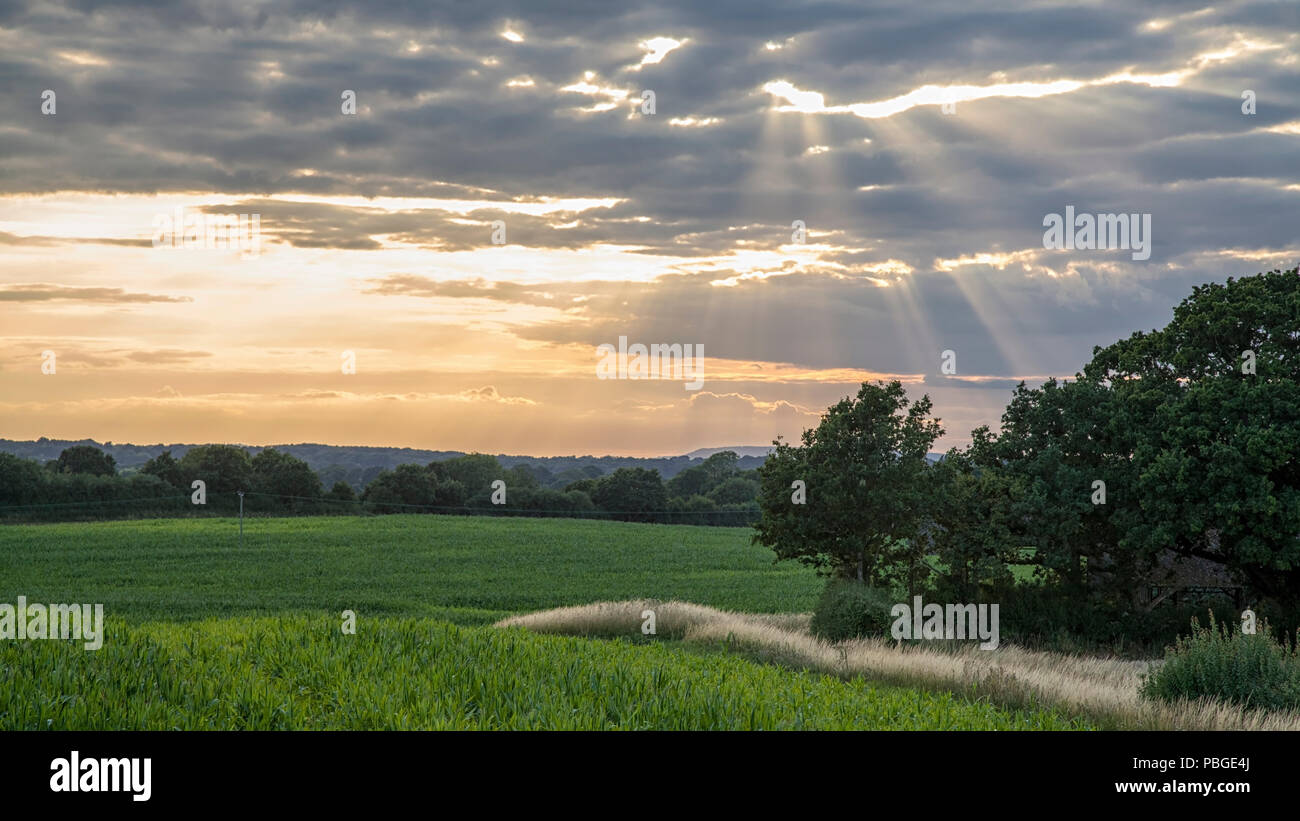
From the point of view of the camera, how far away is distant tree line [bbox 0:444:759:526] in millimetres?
87188

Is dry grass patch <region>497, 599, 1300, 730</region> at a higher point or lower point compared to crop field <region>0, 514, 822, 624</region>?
higher

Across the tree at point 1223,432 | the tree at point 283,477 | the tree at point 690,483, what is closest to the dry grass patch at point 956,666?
the tree at point 1223,432

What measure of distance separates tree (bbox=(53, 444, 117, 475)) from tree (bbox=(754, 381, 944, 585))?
311 feet

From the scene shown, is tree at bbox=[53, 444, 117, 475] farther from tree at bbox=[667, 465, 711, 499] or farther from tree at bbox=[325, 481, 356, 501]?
tree at bbox=[667, 465, 711, 499]

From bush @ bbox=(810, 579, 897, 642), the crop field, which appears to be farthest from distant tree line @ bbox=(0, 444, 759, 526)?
bush @ bbox=(810, 579, 897, 642)

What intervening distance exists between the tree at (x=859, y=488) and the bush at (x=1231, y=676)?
1288 cm

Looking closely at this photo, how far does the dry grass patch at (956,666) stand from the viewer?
16.1m

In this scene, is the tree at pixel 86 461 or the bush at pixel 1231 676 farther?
the tree at pixel 86 461

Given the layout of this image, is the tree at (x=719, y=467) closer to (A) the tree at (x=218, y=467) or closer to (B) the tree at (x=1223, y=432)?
(A) the tree at (x=218, y=467)

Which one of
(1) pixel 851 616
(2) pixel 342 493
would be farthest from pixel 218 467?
(1) pixel 851 616

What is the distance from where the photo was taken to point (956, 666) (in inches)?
793

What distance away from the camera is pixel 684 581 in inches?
2048
